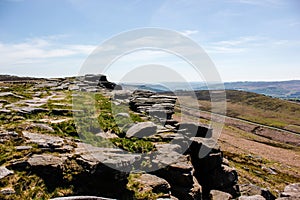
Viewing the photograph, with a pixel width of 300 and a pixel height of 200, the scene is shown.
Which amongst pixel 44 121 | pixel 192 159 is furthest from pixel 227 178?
pixel 44 121

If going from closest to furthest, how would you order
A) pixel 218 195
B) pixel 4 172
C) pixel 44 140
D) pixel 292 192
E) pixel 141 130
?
pixel 4 172
pixel 44 140
pixel 218 195
pixel 141 130
pixel 292 192

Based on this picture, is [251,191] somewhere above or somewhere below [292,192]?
below

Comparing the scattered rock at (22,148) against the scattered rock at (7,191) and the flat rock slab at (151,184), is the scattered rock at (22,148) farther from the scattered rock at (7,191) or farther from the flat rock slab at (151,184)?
the flat rock slab at (151,184)

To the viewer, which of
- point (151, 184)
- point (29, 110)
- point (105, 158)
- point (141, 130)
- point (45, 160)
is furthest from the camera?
point (29, 110)

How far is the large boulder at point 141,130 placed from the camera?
25.6 meters

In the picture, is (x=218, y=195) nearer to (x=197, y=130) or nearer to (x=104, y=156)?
(x=197, y=130)

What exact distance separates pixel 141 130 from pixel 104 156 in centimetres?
834

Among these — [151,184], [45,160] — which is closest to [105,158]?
[151,184]

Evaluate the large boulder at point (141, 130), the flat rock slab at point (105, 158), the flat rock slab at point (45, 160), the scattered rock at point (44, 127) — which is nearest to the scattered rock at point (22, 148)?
the flat rock slab at point (45, 160)

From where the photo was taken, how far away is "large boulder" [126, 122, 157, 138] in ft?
83.9

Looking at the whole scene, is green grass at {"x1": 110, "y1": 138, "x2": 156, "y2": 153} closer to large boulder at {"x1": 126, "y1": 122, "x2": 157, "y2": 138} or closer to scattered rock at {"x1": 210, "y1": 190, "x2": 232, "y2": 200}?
large boulder at {"x1": 126, "y1": 122, "x2": 157, "y2": 138}

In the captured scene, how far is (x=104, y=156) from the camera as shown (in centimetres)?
1820

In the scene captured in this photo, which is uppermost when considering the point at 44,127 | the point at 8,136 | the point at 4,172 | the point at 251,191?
the point at 44,127

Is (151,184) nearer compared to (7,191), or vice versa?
(7,191)
